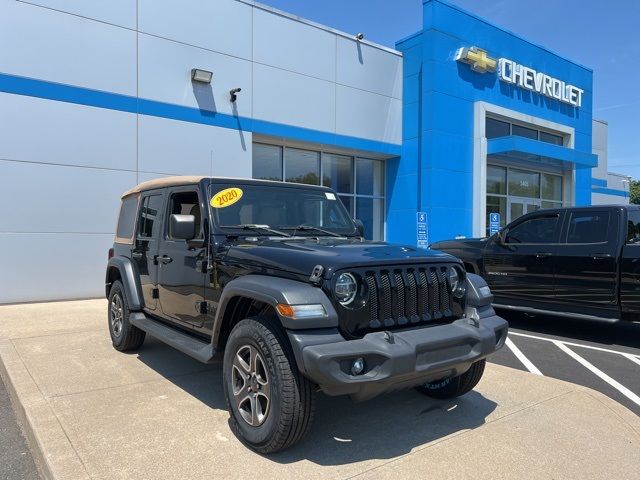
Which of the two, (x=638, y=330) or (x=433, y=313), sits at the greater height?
(x=433, y=313)

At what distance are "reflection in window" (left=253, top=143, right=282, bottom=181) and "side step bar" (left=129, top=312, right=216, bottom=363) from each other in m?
8.20

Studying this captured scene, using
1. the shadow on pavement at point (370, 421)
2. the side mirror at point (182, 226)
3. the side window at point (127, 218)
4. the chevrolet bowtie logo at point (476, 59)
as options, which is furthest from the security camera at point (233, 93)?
the side mirror at point (182, 226)

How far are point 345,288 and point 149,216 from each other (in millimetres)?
3144

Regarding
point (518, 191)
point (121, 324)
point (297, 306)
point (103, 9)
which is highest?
point (103, 9)

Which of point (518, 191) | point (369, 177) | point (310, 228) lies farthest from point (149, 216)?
point (518, 191)

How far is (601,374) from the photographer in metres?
5.40

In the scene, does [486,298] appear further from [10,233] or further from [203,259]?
[10,233]

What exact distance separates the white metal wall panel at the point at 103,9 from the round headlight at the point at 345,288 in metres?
9.45

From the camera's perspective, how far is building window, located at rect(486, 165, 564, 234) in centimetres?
1791

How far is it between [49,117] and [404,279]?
346 inches

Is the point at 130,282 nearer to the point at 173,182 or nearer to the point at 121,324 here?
the point at 121,324

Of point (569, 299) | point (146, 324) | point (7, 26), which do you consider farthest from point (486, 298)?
point (7, 26)

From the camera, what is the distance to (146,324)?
5.09 meters

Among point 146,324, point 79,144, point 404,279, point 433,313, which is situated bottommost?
point 146,324
